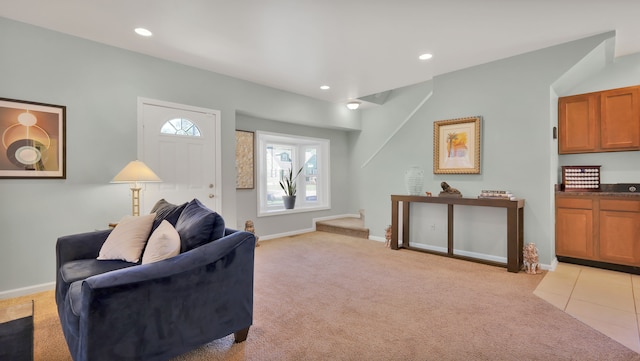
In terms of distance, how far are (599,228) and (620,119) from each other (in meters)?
1.26

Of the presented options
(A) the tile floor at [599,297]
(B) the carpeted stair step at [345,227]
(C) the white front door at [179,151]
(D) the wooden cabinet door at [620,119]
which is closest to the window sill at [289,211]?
(B) the carpeted stair step at [345,227]

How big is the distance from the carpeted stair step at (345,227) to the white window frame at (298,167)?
14.6 inches

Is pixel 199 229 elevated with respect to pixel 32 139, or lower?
lower

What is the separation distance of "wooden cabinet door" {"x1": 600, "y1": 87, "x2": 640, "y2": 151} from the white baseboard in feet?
20.3

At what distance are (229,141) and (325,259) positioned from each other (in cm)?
215

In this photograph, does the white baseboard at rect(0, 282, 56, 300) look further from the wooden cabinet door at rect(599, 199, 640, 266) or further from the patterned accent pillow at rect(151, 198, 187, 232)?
the wooden cabinet door at rect(599, 199, 640, 266)

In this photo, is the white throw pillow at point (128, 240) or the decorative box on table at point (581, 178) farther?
the decorative box on table at point (581, 178)

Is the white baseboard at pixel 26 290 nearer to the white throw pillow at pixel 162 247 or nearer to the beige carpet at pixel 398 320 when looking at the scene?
the beige carpet at pixel 398 320

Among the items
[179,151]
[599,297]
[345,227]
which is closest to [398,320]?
[599,297]

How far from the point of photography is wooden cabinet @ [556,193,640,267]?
3352 millimetres

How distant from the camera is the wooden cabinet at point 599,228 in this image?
11.0 ft

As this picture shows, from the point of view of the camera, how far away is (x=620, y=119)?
3539mm

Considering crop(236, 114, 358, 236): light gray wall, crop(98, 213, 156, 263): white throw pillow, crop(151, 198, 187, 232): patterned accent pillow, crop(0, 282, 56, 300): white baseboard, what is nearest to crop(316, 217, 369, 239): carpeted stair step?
crop(236, 114, 358, 236): light gray wall

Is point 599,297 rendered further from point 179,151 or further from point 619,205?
point 179,151
